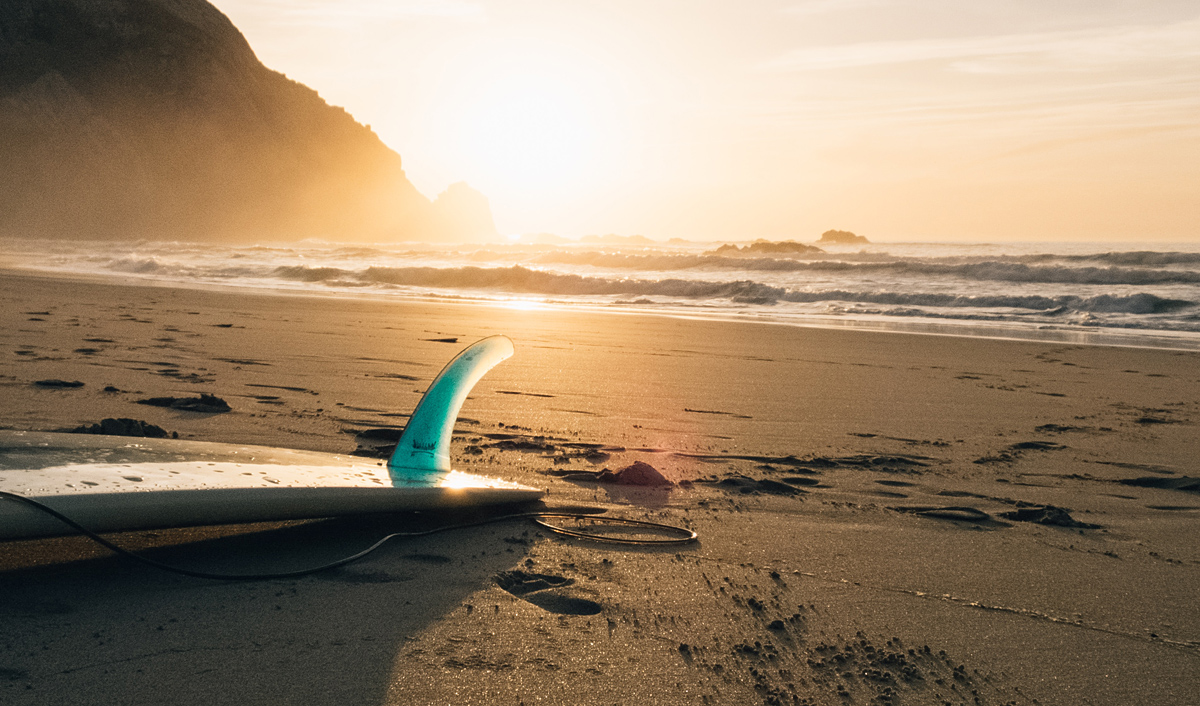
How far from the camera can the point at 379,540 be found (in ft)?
7.25

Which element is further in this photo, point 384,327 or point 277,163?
point 277,163

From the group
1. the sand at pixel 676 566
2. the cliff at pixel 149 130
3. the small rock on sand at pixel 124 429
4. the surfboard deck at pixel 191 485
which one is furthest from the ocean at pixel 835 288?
the cliff at pixel 149 130

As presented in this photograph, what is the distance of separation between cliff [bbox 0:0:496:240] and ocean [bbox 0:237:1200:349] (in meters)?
55.1

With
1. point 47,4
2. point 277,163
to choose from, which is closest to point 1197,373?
point 47,4

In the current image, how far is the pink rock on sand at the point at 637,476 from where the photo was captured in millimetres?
2945

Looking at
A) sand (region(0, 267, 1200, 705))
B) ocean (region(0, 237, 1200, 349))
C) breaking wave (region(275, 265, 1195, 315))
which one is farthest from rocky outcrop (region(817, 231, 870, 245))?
sand (region(0, 267, 1200, 705))

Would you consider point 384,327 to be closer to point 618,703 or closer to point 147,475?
point 147,475

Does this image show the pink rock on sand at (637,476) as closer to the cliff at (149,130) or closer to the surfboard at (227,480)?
the surfboard at (227,480)

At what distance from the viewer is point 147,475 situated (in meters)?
2.05

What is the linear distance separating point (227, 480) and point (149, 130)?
87.3m

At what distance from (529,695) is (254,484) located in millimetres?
1058

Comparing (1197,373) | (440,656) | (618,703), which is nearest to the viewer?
(618,703)

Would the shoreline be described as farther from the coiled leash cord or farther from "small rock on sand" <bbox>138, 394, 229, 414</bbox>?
the coiled leash cord

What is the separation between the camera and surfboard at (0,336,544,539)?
1.84 meters
